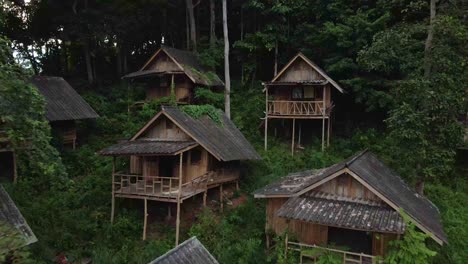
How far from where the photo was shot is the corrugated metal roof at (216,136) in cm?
2036

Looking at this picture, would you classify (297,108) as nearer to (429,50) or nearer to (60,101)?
(429,50)

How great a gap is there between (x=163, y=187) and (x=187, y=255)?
9.89 m

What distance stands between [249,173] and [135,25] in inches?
820

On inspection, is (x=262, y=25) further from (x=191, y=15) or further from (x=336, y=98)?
(x=336, y=98)

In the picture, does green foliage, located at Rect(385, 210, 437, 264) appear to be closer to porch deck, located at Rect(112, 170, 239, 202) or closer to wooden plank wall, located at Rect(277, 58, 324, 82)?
porch deck, located at Rect(112, 170, 239, 202)

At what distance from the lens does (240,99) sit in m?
34.0

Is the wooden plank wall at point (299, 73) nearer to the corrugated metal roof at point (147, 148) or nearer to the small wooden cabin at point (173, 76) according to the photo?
the small wooden cabin at point (173, 76)

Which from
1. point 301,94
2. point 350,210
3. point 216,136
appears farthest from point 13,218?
point 301,94

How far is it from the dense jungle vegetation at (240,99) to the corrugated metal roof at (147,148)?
129 inches

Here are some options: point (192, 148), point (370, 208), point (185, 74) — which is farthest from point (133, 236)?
point (185, 74)

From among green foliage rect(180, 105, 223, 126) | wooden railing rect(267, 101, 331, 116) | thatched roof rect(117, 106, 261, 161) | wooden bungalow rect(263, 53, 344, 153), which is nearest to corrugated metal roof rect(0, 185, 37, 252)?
thatched roof rect(117, 106, 261, 161)

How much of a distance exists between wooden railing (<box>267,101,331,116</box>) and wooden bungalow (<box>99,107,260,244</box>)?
21.7 feet

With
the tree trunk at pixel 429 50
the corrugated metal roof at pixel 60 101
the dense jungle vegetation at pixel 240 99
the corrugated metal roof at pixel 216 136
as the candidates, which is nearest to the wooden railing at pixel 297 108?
the dense jungle vegetation at pixel 240 99

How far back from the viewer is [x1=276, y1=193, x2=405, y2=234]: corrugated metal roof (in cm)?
1414
